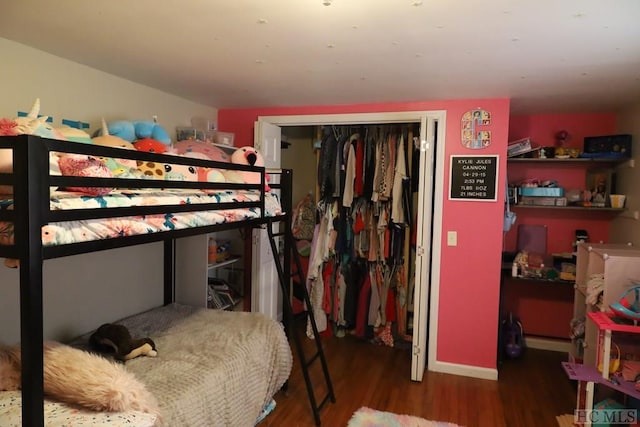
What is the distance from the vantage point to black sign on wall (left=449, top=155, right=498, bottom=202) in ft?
10.5

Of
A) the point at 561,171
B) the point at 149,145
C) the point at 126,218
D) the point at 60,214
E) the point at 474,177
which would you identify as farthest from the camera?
the point at 561,171

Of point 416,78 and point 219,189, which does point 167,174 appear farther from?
point 416,78

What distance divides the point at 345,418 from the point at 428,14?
236cm

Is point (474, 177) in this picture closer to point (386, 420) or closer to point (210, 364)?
point (386, 420)

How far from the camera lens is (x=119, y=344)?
2287 mm

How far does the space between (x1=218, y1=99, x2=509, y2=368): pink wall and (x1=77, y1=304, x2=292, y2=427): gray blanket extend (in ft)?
4.62

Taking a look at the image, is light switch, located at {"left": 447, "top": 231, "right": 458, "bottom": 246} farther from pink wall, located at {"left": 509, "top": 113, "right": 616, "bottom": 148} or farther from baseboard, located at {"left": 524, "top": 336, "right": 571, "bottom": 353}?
baseboard, located at {"left": 524, "top": 336, "right": 571, "bottom": 353}

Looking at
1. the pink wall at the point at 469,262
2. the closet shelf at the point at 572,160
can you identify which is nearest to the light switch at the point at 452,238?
the pink wall at the point at 469,262

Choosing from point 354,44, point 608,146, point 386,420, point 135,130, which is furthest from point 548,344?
point 135,130

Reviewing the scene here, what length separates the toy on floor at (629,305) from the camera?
2189 millimetres

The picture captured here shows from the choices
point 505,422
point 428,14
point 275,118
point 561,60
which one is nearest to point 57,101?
point 275,118

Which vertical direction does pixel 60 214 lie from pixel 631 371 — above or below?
above

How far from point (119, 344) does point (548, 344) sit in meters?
3.64

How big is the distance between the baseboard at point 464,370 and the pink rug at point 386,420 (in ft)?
2.50
